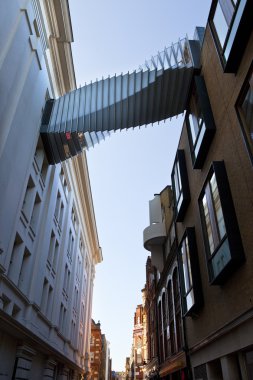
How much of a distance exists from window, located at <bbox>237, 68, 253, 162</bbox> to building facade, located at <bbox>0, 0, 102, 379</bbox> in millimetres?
8949

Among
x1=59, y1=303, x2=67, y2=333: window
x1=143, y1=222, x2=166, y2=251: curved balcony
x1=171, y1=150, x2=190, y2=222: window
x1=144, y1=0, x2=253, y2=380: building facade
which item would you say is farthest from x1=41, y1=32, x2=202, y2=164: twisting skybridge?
x1=59, y1=303, x2=67, y2=333: window

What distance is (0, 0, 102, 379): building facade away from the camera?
13758mm

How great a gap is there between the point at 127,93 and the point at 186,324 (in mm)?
12151

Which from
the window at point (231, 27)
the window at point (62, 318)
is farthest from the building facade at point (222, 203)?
the window at point (62, 318)

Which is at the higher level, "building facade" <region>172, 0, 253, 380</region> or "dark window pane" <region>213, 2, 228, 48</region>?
"dark window pane" <region>213, 2, 228, 48</region>

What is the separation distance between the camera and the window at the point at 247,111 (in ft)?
29.8

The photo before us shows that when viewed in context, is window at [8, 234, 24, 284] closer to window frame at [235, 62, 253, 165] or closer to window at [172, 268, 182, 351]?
window at [172, 268, 182, 351]

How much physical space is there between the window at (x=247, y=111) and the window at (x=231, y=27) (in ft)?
3.36

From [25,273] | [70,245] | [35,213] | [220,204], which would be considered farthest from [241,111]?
[70,245]

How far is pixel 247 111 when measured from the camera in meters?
9.45

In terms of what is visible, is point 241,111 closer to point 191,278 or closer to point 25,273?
point 191,278

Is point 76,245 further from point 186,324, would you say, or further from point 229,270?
point 229,270

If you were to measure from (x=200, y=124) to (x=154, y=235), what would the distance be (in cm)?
1317

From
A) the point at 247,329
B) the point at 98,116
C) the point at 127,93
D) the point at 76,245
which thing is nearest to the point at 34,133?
the point at 98,116
